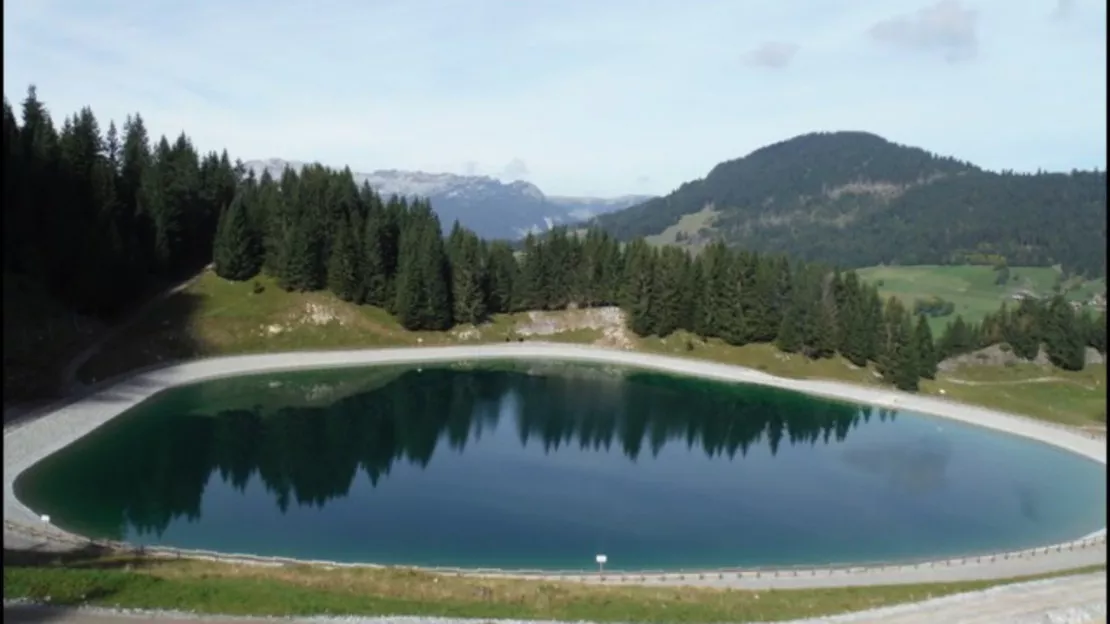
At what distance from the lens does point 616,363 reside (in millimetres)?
94938

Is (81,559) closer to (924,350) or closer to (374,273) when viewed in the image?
(374,273)

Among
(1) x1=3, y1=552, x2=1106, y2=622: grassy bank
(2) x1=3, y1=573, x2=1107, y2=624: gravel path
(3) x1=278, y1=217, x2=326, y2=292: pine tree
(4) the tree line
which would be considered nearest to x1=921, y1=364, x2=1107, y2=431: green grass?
(4) the tree line

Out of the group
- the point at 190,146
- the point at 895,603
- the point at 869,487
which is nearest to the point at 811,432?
the point at 869,487

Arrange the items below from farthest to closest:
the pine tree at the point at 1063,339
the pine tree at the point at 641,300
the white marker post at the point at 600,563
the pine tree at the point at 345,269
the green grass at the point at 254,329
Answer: the pine tree at the point at 641,300 < the pine tree at the point at 1063,339 < the pine tree at the point at 345,269 < the green grass at the point at 254,329 < the white marker post at the point at 600,563

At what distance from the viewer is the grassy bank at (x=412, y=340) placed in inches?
3157

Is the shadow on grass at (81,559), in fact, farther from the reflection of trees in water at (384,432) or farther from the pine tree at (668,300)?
the pine tree at (668,300)

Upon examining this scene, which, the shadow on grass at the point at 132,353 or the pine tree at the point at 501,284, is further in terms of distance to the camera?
the pine tree at the point at 501,284

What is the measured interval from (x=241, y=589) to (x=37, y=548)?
44.9 feet

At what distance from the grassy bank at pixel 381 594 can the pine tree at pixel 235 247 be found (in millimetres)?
64595

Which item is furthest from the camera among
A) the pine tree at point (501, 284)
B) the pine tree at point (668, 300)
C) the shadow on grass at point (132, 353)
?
the pine tree at point (501, 284)

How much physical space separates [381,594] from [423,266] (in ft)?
235

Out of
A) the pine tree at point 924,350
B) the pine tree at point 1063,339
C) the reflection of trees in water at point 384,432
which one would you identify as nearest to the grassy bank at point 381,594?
the reflection of trees in water at point 384,432

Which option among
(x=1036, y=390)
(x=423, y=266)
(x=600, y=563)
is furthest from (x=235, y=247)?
(x=1036, y=390)

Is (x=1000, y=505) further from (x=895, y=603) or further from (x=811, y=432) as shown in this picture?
(x=895, y=603)
